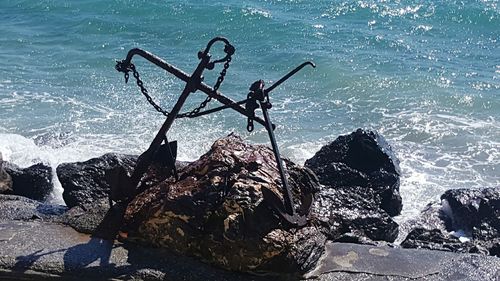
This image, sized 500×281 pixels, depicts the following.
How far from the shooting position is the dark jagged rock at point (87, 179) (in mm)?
6707

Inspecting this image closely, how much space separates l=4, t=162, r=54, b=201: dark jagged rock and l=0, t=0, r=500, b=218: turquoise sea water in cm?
215

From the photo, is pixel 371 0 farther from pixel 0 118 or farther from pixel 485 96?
pixel 0 118

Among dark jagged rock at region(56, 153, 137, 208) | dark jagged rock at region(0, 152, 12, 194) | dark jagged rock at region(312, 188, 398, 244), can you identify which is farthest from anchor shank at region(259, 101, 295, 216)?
dark jagged rock at region(0, 152, 12, 194)

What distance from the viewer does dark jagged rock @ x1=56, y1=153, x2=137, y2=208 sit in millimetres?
6707

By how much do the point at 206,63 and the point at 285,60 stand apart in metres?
12.9

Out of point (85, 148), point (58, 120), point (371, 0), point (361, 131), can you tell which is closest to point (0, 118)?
point (58, 120)

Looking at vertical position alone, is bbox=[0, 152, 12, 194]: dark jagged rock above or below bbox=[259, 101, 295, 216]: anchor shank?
below

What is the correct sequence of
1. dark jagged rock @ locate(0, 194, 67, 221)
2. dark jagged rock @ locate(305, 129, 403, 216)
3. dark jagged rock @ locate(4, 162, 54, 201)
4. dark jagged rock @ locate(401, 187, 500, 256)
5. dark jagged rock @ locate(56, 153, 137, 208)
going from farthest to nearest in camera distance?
dark jagged rock @ locate(4, 162, 54, 201) < dark jagged rock @ locate(305, 129, 403, 216) < dark jagged rock @ locate(401, 187, 500, 256) < dark jagged rock @ locate(56, 153, 137, 208) < dark jagged rock @ locate(0, 194, 67, 221)

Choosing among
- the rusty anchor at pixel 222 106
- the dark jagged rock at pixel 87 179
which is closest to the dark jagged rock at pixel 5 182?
the dark jagged rock at pixel 87 179

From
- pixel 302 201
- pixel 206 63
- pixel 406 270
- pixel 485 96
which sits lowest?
pixel 485 96

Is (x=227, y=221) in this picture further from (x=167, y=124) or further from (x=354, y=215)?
(x=354, y=215)

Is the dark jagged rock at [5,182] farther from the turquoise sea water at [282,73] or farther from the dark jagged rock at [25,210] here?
the turquoise sea water at [282,73]

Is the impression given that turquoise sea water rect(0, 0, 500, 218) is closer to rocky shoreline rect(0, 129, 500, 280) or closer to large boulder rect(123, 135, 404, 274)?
rocky shoreline rect(0, 129, 500, 280)

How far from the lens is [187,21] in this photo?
2155 cm
